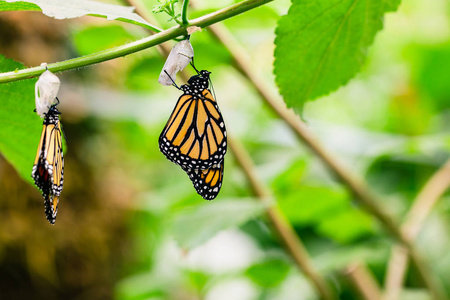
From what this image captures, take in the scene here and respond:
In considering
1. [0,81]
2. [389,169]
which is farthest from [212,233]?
[389,169]

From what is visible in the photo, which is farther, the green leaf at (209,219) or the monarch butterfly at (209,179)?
the green leaf at (209,219)

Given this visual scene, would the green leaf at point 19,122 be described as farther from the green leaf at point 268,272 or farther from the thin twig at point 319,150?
the green leaf at point 268,272

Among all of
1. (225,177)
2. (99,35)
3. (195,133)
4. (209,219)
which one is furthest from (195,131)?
(225,177)

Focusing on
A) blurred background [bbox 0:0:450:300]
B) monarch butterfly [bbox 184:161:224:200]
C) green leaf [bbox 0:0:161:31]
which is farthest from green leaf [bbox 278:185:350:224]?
green leaf [bbox 0:0:161:31]

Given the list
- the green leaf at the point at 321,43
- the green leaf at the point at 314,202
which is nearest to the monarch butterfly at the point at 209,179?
the green leaf at the point at 321,43

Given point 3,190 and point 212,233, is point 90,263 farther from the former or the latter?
point 212,233

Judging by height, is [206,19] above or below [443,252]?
above
